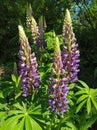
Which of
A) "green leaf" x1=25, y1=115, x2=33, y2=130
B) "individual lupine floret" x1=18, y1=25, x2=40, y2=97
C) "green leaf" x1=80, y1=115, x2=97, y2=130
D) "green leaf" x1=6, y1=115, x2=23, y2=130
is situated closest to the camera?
"green leaf" x1=25, y1=115, x2=33, y2=130

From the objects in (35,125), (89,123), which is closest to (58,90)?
(35,125)

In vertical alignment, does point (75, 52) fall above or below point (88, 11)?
below

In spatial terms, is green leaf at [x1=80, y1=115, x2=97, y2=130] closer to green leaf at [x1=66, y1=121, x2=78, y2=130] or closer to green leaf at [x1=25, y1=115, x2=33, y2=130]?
green leaf at [x1=66, y1=121, x2=78, y2=130]

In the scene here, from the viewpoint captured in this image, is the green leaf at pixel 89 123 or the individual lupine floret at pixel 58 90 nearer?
the individual lupine floret at pixel 58 90

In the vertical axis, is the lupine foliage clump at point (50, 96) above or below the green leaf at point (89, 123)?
above

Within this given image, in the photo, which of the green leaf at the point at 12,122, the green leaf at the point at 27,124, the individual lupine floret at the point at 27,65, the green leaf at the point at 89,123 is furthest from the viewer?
the green leaf at the point at 89,123

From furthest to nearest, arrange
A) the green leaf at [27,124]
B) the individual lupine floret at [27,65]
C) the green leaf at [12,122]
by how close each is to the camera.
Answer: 1. the individual lupine floret at [27,65]
2. the green leaf at [12,122]
3. the green leaf at [27,124]

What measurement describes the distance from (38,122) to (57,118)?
40 cm

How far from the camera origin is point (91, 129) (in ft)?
17.6

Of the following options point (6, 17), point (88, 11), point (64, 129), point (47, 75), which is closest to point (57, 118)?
point (64, 129)

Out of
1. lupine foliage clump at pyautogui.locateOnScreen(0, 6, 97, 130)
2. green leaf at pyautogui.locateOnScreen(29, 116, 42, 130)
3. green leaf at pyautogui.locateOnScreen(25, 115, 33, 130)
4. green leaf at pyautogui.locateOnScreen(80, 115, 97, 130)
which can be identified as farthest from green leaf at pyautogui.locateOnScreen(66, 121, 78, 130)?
green leaf at pyautogui.locateOnScreen(25, 115, 33, 130)

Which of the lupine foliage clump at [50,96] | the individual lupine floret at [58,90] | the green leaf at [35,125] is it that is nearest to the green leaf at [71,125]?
the lupine foliage clump at [50,96]

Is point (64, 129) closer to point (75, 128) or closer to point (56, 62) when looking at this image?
point (75, 128)

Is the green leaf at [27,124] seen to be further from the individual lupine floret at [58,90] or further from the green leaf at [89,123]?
the green leaf at [89,123]
